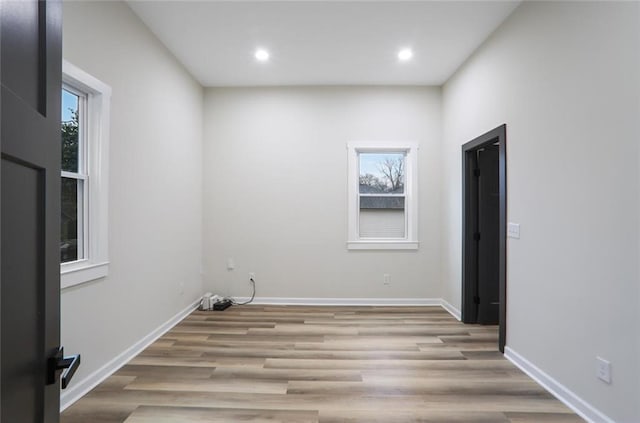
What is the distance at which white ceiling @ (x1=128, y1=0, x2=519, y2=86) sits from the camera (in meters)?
2.75

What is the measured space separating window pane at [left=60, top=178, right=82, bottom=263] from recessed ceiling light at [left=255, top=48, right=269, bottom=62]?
214 centimetres

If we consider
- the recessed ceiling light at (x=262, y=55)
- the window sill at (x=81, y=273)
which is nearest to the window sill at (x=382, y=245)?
the recessed ceiling light at (x=262, y=55)

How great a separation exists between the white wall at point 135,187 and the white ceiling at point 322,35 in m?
0.35

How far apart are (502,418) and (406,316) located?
1940mm

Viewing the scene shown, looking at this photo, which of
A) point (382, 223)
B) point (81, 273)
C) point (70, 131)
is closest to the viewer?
point (81, 273)

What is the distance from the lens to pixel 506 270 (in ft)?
9.35

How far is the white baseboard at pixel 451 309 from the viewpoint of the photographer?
3812 millimetres

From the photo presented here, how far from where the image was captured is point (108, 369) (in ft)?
8.10

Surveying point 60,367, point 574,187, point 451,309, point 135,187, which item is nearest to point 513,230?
point 574,187

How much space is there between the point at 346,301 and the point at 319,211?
1.26m

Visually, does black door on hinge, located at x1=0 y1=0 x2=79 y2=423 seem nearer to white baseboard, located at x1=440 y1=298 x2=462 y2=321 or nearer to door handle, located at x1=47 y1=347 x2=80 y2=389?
door handle, located at x1=47 y1=347 x2=80 y2=389

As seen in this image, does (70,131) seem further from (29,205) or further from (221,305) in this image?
(221,305)

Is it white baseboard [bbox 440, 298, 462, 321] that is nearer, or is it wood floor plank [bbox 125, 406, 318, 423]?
wood floor plank [bbox 125, 406, 318, 423]

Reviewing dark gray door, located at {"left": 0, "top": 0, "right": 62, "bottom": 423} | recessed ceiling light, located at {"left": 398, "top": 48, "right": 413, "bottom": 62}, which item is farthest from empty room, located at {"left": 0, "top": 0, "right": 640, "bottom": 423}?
recessed ceiling light, located at {"left": 398, "top": 48, "right": 413, "bottom": 62}
